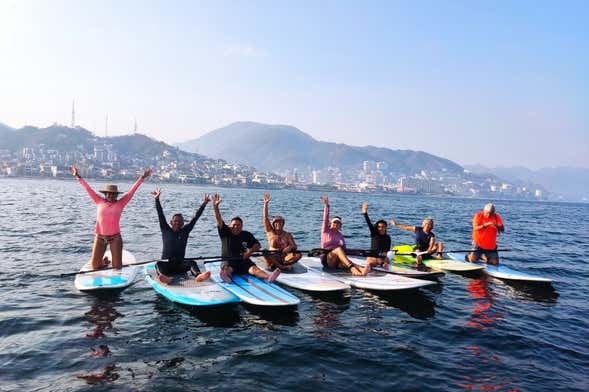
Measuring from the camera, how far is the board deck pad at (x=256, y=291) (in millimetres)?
9891

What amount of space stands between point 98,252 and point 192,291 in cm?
382

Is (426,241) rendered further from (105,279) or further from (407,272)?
(105,279)

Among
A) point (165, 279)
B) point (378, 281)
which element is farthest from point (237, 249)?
point (378, 281)

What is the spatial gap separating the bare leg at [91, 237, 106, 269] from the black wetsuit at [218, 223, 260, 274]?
362 cm

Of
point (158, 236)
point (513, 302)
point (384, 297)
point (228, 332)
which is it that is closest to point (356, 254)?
point (384, 297)

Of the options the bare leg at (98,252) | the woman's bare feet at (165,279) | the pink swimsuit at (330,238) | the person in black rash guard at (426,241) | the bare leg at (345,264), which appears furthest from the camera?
the person in black rash guard at (426,241)

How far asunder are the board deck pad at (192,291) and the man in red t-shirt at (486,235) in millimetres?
10576

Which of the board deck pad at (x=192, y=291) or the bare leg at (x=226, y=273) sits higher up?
the bare leg at (x=226, y=273)

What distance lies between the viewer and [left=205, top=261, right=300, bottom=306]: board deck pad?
9891 millimetres

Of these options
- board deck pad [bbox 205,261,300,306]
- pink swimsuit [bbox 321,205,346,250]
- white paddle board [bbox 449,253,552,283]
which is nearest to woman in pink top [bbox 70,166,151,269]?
board deck pad [bbox 205,261,300,306]

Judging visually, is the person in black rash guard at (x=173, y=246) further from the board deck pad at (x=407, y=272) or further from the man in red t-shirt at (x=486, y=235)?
the man in red t-shirt at (x=486, y=235)

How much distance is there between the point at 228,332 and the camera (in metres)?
9.30

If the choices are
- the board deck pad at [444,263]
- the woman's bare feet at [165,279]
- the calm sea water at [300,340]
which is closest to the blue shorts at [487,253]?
the board deck pad at [444,263]

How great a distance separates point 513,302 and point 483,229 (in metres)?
4.10
